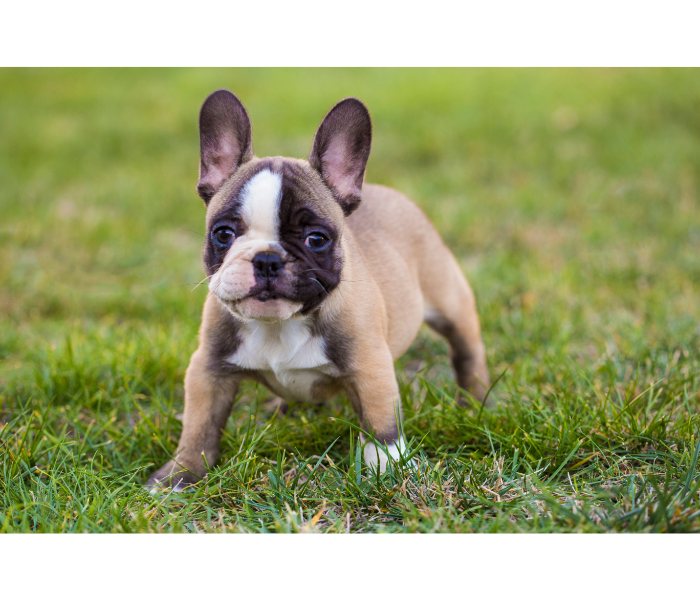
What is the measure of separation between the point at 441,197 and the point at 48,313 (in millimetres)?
4337

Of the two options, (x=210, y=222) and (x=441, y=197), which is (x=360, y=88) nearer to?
(x=441, y=197)

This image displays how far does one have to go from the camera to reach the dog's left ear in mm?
3861

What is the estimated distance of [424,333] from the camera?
6195 millimetres

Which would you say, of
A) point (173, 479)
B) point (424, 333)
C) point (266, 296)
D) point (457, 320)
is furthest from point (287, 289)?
point (424, 333)

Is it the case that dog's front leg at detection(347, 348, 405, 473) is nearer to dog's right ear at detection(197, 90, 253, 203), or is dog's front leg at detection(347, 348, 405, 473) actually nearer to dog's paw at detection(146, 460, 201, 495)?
dog's paw at detection(146, 460, 201, 495)

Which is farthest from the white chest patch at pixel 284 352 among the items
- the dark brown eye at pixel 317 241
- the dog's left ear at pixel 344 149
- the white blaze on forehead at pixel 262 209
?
the dog's left ear at pixel 344 149

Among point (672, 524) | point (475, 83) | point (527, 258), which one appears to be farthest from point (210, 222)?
point (475, 83)

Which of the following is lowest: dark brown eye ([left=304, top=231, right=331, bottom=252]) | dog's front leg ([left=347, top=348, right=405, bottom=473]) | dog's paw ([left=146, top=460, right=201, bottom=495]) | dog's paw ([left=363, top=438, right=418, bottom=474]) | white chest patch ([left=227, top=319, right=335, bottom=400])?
dog's paw ([left=146, top=460, right=201, bottom=495])

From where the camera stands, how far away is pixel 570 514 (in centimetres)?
335

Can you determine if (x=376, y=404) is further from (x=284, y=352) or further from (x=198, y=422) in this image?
(x=198, y=422)

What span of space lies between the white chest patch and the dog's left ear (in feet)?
2.18

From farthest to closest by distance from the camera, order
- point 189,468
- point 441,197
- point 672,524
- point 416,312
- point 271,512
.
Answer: point 441,197 → point 416,312 → point 189,468 → point 271,512 → point 672,524

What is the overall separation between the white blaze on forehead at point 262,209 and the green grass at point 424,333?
112 cm

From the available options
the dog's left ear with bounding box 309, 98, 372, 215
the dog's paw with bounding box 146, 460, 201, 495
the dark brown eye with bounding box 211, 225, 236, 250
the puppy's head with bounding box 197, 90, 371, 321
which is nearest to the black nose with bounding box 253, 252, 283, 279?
the puppy's head with bounding box 197, 90, 371, 321
